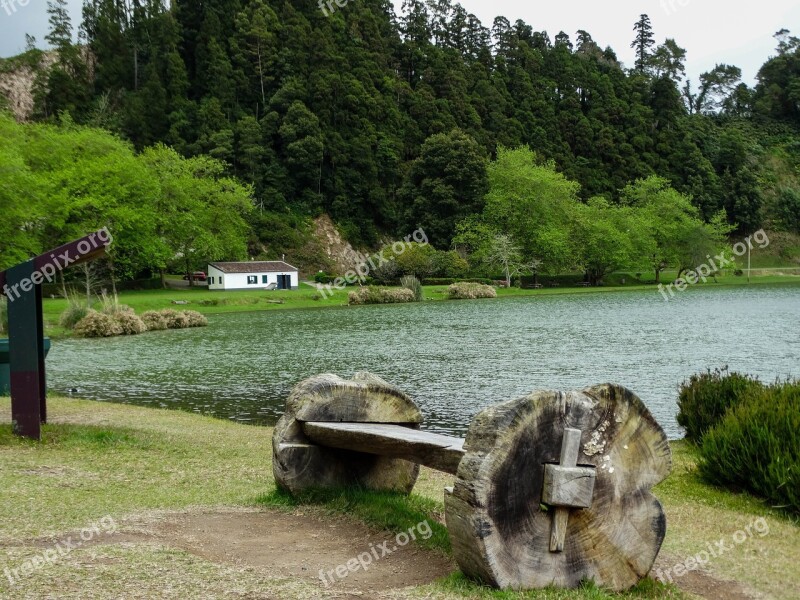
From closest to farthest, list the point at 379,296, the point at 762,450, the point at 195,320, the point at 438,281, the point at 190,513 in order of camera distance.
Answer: the point at 190,513, the point at 762,450, the point at 195,320, the point at 379,296, the point at 438,281

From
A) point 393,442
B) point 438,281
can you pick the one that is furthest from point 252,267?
point 393,442

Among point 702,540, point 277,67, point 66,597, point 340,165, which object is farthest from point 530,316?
point 277,67

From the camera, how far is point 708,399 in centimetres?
1542

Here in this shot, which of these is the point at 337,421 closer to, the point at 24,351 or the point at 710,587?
the point at 710,587

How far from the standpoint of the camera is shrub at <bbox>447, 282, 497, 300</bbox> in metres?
82.1

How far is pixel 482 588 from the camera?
5844 millimetres

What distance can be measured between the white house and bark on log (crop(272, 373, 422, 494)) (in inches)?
2966

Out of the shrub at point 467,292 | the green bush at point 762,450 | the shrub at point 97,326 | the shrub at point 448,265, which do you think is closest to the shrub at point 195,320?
the shrub at point 97,326

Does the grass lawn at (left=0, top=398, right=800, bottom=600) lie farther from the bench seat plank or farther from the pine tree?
the pine tree

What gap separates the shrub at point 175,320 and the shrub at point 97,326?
4797 millimetres

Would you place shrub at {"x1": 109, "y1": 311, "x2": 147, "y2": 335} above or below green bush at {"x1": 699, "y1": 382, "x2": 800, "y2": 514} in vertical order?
below

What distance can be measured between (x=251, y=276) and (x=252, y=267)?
4.81 feet

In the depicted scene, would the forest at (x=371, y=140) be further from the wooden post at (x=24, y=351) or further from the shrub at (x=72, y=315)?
the wooden post at (x=24, y=351)

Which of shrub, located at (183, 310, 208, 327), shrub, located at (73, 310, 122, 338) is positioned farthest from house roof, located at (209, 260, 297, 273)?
shrub, located at (73, 310, 122, 338)
